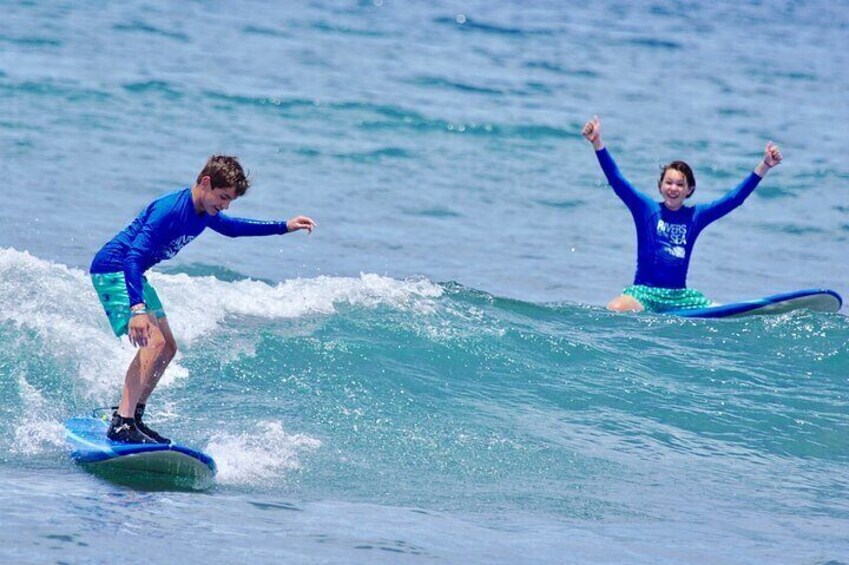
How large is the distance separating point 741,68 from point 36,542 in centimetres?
2499

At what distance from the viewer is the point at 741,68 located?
2931cm

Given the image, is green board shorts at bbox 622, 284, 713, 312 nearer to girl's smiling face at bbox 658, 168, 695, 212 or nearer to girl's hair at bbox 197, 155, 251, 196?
girl's smiling face at bbox 658, 168, 695, 212

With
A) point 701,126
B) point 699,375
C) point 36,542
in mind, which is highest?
point 701,126

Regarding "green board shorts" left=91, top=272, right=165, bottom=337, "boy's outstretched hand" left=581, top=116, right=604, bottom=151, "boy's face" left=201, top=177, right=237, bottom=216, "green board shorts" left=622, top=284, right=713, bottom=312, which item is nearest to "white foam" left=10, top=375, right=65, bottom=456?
"green board shorts" left=91, top=272, right=165, bottom=337

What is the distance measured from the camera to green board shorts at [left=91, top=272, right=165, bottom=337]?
770 cm

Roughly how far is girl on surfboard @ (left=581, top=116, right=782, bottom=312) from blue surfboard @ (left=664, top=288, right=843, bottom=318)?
167mm

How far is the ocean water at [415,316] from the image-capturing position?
730 cm

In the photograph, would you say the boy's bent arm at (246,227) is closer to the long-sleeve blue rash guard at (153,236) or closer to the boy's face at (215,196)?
the long-sleeve blue rash guard at (153,236)

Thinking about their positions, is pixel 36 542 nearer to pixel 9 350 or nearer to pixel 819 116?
pixel 9 350

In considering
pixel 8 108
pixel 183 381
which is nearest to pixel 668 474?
pixel 183 381

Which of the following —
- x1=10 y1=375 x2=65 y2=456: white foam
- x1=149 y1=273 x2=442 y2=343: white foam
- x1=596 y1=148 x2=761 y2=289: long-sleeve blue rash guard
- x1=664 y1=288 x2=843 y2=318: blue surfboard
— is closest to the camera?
x1=10 y1=375 x2=65 y2=456: white foam

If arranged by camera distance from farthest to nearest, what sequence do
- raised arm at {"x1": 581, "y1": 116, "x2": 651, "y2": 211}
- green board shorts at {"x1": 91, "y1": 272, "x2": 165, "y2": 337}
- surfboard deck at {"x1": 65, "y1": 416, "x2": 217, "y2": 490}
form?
raised arm at {"x1": 581, "y1": 116, "x2": 651, "y2": 211} < green board shorts at {"x1": 91, "y1": 272, "x2": 165, "y2": 337} < surfboard deck at {"x1": 65, "y1": 416, "x2": 217, "y2": 490}

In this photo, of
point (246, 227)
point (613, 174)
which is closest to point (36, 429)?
point (246, 227)

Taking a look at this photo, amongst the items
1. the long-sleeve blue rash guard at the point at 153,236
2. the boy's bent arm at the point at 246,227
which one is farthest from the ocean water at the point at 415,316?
the boy's bent arm at the point at 246,227
